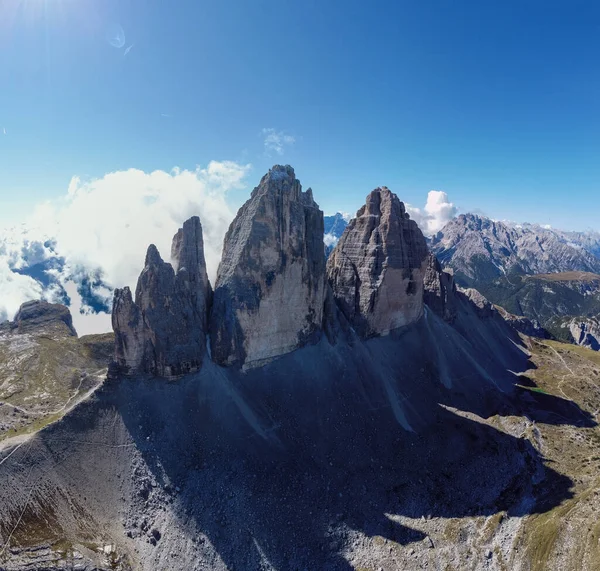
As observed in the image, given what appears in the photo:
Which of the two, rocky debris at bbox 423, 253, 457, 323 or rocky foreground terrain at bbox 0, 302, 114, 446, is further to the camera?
rocky debris at bbox 423, 253, 457, 323

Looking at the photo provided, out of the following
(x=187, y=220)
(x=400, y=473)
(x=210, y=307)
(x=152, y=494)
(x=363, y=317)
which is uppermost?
(x=187, y=220)

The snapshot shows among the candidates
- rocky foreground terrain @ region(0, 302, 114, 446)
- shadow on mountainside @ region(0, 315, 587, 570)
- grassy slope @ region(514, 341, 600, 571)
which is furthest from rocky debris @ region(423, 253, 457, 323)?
rocky foreground terrain @ region(0, 302, 114, 446)

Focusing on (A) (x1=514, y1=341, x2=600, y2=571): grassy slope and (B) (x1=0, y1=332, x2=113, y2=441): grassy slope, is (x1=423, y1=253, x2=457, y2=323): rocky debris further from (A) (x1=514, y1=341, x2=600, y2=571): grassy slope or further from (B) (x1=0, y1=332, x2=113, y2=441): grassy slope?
(B) (x1=0, y1=332, x2=113, y2=441): grassy slope

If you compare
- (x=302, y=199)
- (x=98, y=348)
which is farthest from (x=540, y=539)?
(x=98, y=348)

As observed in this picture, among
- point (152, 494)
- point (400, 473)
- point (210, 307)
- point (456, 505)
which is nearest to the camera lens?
point (152, 494)

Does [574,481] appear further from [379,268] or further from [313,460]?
[379,268]

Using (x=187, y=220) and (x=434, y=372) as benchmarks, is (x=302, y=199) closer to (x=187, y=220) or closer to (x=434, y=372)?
(x=187, y=220)
